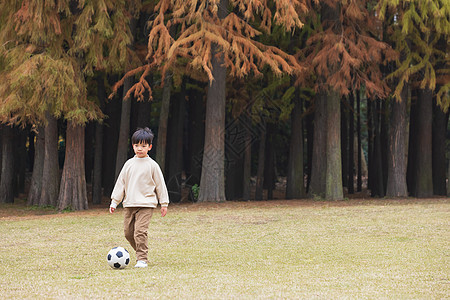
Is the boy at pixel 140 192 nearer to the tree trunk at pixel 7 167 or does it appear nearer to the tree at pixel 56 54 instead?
the tree at pixel 56 54

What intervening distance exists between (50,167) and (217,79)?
20.5 feet

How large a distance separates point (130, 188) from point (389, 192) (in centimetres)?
1699

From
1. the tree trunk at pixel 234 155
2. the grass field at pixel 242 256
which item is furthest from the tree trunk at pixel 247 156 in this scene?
the grass field at pixel 242 256

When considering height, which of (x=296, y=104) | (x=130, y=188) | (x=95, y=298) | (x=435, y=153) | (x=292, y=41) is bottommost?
(x=95, y=298)

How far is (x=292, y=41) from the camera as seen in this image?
25.5m

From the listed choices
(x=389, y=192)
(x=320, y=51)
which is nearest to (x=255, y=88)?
(x=320, y=51)

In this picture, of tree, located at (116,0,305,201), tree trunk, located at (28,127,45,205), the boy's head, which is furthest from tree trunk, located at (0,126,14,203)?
the boy's head

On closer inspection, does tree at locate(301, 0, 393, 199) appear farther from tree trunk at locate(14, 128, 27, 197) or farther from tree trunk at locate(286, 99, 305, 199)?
tree trunk at locate(14, 128, 27, 197)

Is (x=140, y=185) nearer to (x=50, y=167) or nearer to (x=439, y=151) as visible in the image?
(x=50, y=167)

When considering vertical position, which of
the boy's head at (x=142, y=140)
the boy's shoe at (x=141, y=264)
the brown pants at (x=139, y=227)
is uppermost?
the boy's head at (x=142, y=140)

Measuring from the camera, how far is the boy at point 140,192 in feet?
28.3

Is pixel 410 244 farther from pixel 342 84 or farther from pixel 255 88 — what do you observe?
pixel 255 88

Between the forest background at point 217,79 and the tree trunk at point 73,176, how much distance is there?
0.03m

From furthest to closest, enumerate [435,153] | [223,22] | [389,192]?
[435,153], [389,192], [223,22]
